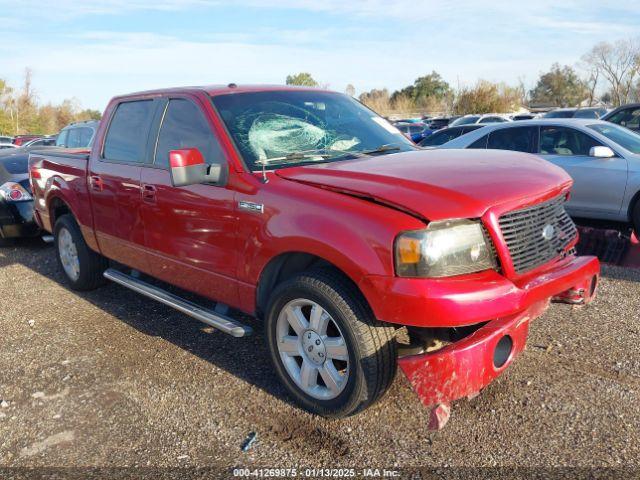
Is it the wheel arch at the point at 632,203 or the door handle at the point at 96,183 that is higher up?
the door handle at the point at 96,183

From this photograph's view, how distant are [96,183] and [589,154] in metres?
5.94

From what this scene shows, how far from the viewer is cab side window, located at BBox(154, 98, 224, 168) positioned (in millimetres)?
3873

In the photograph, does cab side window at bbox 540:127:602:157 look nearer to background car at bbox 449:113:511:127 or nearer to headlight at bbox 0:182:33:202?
headlight at bbox 0:182:33:202

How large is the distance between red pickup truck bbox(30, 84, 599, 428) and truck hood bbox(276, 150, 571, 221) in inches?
0.4

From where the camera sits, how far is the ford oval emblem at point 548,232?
10.6ft

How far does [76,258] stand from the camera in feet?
19.1

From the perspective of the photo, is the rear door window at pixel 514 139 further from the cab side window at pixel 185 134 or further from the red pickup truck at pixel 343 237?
the cab side window at pixel 185 134

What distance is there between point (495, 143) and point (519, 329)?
18.6 ft

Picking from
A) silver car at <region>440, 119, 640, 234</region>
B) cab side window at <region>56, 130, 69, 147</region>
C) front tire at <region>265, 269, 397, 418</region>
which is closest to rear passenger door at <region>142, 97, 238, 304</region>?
front tire at <region>265, 269, 397, 418</region>

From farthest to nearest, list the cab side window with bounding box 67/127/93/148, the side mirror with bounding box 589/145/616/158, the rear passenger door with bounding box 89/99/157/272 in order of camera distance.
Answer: the cab side window with bounding box 67/127/93/148 → the side mirror with bounding box 589/145/616/158 → the rear passenger door with bounding box 89/99/157/272

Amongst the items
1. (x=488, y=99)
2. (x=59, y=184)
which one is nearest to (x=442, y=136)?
(x=59, y=184)

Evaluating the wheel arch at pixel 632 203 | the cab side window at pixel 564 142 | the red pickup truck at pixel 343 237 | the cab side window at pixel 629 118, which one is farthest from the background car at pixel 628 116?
the red pickup truck at pixel 343 237

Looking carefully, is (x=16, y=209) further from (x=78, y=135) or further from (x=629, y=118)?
(x=629, y=118)

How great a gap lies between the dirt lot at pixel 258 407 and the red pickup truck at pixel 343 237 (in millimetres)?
264
